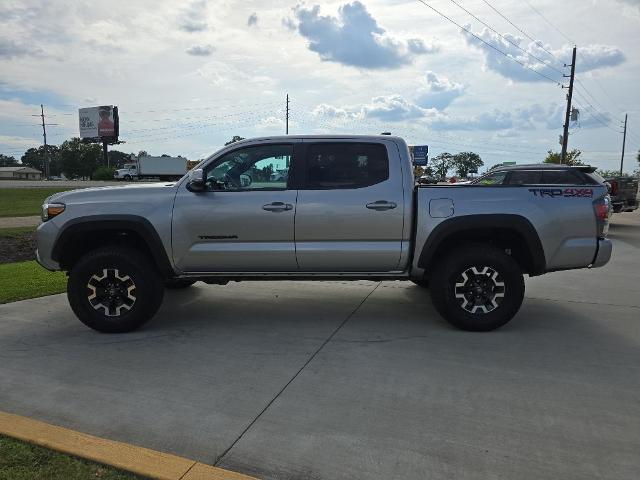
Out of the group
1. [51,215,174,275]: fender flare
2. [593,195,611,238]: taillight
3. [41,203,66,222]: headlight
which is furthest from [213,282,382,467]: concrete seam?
[41,203,66,222]: headlight

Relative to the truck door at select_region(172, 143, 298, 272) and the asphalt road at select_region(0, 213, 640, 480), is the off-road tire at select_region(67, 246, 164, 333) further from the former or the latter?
the truck door at select_region(172, 143, 298, 272)

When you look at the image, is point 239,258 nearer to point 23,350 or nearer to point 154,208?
point 154,208

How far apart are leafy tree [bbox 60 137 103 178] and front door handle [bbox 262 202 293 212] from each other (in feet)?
332

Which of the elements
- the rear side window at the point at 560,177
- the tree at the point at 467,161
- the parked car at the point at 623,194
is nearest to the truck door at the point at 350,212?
the rear side window at the point at 560,177

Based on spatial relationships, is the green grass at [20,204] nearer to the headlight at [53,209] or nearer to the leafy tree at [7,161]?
the headlight at [53,209]

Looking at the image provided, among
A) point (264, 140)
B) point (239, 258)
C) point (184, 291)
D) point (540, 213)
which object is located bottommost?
point (184, 291)

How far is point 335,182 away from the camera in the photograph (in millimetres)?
5098

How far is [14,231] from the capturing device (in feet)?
39.6

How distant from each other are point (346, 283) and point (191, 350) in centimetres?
324

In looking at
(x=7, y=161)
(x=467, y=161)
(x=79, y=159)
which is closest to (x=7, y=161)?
(x=7, y=161)

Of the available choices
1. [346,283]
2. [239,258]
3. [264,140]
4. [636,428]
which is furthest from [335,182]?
[636,428]

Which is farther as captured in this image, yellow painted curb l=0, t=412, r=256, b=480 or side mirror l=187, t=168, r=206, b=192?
side mirror l=187, t=168, r=206, b=192

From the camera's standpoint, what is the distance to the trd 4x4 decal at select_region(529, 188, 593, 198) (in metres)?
4.96

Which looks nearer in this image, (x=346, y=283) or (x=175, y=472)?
(x=175, y=472)
